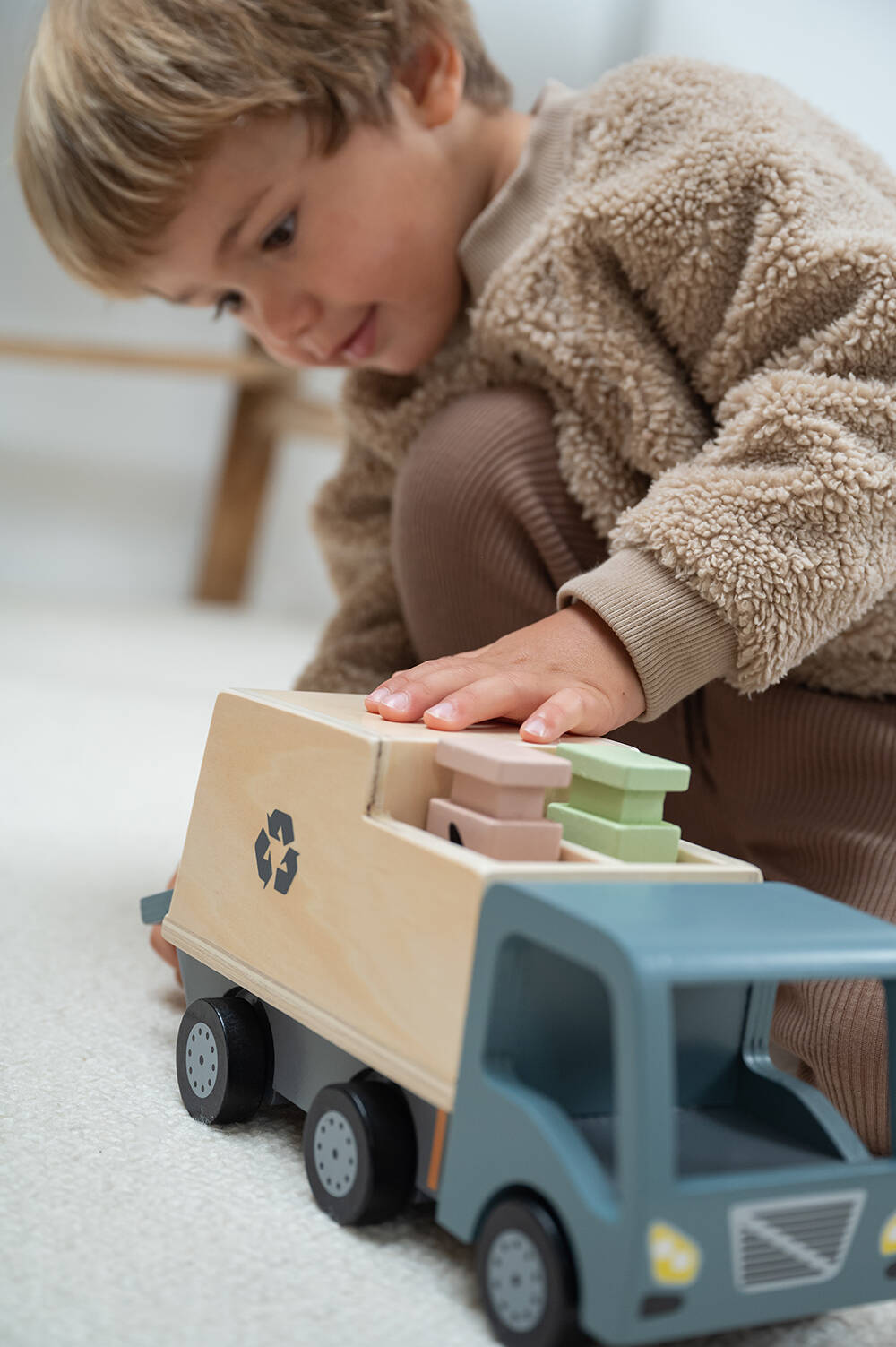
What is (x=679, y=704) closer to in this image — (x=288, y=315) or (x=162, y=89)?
(x=288, y=315)

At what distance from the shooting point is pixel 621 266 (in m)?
0.72

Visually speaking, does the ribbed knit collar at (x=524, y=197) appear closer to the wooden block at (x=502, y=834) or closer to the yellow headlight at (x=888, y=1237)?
the wooden block at (x=502, y=834)

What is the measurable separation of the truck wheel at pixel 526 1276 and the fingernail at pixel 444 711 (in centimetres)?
19

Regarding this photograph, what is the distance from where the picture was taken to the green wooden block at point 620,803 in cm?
44

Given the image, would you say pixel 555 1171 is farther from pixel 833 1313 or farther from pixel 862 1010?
pixel 862 1010

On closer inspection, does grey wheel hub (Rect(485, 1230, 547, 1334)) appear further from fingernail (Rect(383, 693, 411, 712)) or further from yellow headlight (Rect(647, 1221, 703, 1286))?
fingernail (Rect(383, 693, 411, 712))

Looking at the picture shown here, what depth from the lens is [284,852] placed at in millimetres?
479

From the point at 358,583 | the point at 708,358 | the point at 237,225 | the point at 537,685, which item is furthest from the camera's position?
the point at 358,583

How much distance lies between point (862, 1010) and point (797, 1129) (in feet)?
0.57

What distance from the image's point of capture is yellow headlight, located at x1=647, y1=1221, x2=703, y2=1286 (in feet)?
1.05

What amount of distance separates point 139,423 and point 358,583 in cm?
179

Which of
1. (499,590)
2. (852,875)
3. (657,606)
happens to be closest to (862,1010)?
(852,875)

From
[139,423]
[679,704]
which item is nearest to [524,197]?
[679,704]

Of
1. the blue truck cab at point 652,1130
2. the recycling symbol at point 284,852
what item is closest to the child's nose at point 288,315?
the recycling symbol at point 284,852
